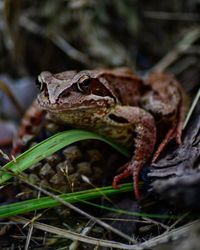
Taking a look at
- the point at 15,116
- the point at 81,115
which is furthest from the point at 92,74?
the point at 15,116

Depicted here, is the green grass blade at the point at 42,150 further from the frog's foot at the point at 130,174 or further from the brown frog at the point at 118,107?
the frog's foot at the point at 130,174

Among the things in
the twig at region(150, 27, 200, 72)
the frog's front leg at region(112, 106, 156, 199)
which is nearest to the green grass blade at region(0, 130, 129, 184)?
the frog's front leg at region(112, 106, 156, 199)

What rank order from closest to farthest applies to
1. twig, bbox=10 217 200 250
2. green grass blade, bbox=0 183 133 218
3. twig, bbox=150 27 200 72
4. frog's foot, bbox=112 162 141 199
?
twig, bbox=10 217 200 250
green grass blade, bbox=0 183 133 218
frog's foot, bbox=112 162 141 199
twig, bbox=150 27 200 72

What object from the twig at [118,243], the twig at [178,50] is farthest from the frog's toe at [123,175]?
the twig at [178,50]

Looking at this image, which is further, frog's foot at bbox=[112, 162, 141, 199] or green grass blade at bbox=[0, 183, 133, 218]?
frog's foot at bbox=[112, 162, 141, 199]

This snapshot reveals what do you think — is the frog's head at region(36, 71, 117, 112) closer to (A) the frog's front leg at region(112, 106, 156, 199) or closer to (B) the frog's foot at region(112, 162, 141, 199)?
(A) the frog's front leg at region(112, 106, 156, 199)

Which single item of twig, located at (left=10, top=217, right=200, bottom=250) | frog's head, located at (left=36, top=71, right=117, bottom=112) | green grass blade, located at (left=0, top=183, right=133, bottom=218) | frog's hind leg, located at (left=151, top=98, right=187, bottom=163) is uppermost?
frog's head, located at (left=36, top=71, right=117, bottom=112)

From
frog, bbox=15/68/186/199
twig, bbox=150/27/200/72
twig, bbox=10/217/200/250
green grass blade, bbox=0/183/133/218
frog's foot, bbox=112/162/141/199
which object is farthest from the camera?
twig, bbox=150/27/200/72

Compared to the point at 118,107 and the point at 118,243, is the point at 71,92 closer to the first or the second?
the point at 118,107

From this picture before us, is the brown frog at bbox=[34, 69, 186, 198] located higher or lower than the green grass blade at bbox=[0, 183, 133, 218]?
higher
